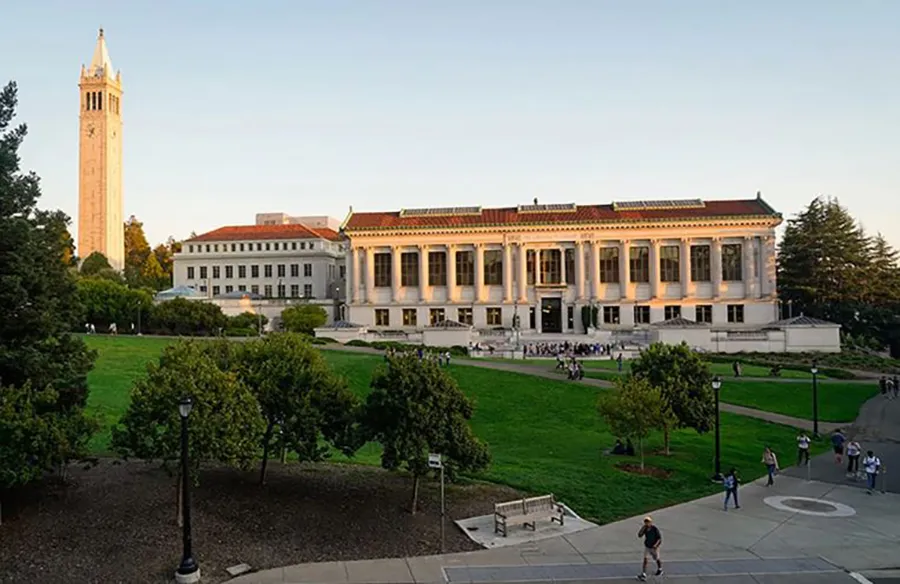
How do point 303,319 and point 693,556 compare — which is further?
point 303,319

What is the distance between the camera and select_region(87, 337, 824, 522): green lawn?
75.9ft

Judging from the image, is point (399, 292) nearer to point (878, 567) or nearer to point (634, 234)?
point (634, 234)

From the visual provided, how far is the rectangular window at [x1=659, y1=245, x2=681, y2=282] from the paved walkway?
65.1 metres

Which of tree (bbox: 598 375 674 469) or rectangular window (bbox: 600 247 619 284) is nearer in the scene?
tree (bbox: 598 375 674 469)

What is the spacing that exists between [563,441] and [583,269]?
56468mm

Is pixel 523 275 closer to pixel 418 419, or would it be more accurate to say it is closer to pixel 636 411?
pixel 636 411

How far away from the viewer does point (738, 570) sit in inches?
647

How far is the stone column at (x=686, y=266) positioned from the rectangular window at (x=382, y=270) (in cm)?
3646

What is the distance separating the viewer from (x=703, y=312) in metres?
83.9

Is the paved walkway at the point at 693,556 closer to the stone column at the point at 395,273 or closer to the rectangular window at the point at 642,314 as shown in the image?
the rectangular window at the point at 642,314

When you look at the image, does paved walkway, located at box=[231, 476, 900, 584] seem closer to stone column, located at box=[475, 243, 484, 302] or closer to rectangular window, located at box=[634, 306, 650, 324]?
rectangular window, located at box=[634, 306, 650, 324]

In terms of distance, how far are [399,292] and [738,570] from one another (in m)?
74.5

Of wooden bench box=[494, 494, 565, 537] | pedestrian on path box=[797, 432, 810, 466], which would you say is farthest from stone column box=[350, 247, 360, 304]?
wooden bench box=[494, 494, 565, 537]

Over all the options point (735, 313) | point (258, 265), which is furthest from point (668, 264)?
point (258, 265)
